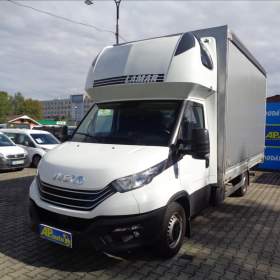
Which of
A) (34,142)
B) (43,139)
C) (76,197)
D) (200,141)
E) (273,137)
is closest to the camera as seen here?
(76,197)

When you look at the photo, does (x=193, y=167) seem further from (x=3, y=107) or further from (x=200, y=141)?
(x=3, y=107)

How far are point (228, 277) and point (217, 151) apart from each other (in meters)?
2.17

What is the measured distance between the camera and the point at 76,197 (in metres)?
3.75

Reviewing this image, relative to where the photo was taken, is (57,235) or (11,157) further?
(11,157)

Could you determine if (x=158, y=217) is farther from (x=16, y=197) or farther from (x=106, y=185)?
(x=16, y=197)

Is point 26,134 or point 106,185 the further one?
point 26,134

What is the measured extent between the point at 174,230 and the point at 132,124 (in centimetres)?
166

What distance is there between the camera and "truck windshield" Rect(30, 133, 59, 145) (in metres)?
14.0

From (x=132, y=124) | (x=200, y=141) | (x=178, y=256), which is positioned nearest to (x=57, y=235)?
(x=178, y=256)

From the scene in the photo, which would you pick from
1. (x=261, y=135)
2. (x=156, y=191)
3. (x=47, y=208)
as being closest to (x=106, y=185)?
(x=156, y=191)

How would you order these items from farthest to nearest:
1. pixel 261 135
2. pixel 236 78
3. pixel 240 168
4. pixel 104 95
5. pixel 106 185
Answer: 1. pixel 261 135
2. pixel 240 168
3. pixel 236 78
4. pixel 104 95
5. pixel 106 185

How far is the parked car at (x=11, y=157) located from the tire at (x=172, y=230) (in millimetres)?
9435

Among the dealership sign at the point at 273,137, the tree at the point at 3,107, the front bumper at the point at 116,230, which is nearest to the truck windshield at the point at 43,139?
the dealership sign at the point at 273,137

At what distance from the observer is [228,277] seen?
12.7 ft
